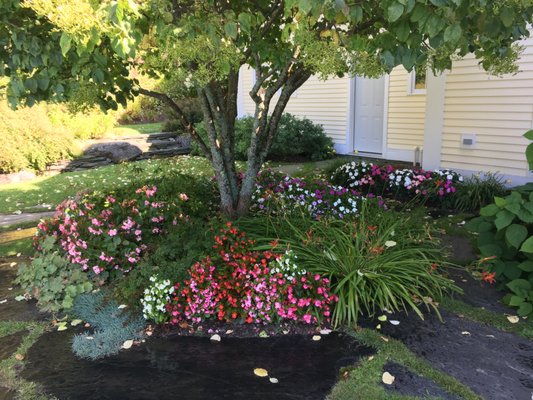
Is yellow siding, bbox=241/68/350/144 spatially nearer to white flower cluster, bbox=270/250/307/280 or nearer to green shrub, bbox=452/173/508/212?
green shrub, bbox=452/173/508/212

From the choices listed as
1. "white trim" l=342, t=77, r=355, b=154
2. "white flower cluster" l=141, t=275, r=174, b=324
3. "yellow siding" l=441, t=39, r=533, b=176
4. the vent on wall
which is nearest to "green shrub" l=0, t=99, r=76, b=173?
"white trim" l=342, t=77, r=355, b=154

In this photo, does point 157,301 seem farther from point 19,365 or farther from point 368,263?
point 368,263

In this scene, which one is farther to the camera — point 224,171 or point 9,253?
point 9,253

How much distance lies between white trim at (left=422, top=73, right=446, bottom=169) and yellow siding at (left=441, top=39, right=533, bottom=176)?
74 mm

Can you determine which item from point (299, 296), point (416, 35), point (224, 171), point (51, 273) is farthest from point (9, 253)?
point (416, 35)

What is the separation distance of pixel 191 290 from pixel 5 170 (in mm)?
8582

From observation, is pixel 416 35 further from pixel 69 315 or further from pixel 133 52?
pixel 69 315

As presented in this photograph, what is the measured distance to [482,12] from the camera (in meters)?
2.30

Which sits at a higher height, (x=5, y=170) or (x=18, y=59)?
(x=18, y=59)

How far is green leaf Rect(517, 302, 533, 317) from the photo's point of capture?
3.14 metres

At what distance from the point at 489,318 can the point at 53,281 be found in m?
3.42

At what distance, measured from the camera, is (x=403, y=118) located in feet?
30.5

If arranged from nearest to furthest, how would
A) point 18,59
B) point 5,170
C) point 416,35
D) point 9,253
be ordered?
point 416,35
point 18,59
point 9,253
point 5,170

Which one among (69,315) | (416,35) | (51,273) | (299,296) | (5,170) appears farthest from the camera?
(5,170)
